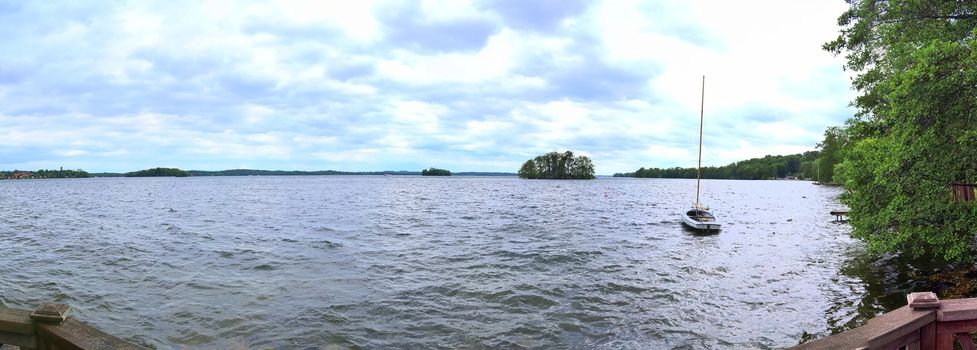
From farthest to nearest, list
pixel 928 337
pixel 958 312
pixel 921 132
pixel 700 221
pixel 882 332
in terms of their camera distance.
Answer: pixel 700 221, pixel 921 132, pixel 928 337, pixel 958 312, pixel 882 332

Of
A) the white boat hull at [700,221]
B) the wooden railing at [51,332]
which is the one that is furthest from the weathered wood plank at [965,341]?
the white boat hull at [700,221]

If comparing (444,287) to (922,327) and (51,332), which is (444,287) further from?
(922,327)

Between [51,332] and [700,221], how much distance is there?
4063cm

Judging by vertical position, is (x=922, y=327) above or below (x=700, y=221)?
above

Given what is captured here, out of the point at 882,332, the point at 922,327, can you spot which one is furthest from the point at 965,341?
the point at 882,332

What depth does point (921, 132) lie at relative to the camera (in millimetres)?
10922

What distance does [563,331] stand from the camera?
12.5 m

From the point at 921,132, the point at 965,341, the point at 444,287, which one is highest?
the point at 921,132

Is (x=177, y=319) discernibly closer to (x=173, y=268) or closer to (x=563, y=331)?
(x=173, y=268)

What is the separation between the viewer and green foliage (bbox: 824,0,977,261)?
1009cm

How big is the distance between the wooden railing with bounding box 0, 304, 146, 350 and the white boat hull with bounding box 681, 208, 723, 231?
126 feet

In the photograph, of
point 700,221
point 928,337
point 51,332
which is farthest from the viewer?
point 700,221

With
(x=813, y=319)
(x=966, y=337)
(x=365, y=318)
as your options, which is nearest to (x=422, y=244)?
(x=365, y=318)

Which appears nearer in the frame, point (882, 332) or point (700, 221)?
point (882, 332)
